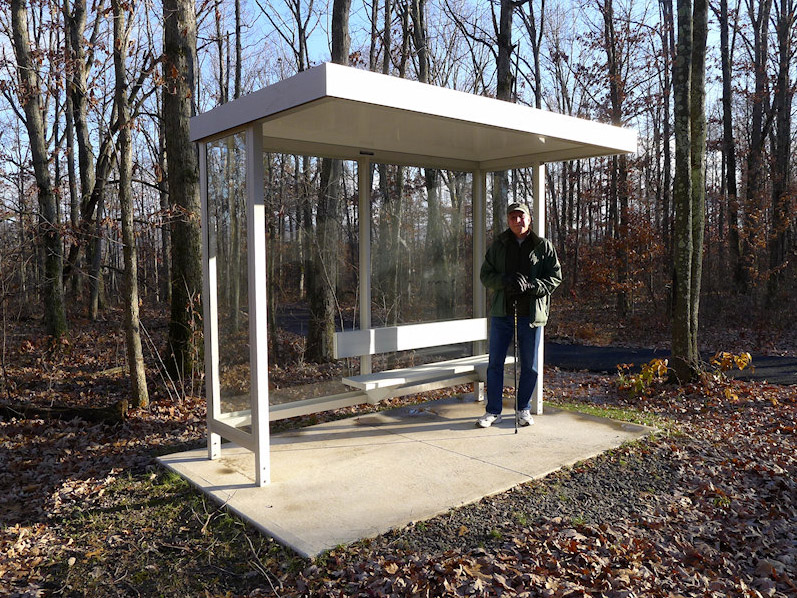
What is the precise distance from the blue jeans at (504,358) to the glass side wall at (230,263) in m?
2.36

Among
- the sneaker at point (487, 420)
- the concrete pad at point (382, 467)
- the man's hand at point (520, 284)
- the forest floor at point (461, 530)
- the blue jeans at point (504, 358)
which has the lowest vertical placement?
the forest floor at point (461, 530)

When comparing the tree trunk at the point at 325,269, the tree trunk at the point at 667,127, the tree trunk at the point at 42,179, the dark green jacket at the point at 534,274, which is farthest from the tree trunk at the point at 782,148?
the tree trunk at the point at 42,179

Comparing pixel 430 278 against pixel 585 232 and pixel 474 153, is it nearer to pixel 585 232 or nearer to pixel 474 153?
pixel 474 153

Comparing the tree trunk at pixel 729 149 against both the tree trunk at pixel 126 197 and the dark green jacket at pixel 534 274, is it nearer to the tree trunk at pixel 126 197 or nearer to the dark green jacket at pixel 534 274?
the dark green jacket at pixel 534 274

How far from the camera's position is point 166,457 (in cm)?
531

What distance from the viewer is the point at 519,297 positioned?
5980 millimetres

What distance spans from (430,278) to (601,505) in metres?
3.41

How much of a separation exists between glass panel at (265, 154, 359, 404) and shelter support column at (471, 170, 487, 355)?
146 cm

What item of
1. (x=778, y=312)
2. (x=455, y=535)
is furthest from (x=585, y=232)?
(x=455, y=535)

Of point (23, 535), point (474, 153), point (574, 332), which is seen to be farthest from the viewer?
point (574, 332)

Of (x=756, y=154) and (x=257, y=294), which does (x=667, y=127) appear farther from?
(x=257, y=294)

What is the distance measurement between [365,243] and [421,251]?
771 millimetres

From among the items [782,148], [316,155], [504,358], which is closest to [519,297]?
[504,358]

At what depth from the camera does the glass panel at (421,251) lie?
672cm
